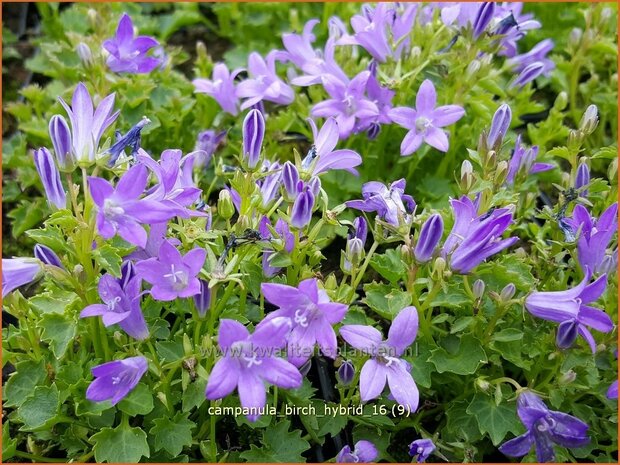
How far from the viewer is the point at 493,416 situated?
1.94 m

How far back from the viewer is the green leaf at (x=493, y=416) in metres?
1.91

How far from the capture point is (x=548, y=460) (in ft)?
6.01

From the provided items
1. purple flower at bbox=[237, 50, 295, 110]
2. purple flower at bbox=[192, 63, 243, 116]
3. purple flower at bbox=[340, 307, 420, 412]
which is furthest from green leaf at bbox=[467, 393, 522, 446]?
purple flower at bbox=[192, 63, 243, 116]

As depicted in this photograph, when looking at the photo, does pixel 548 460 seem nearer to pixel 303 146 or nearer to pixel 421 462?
pixel 421 462

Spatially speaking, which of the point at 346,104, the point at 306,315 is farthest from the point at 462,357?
the point at 346,104

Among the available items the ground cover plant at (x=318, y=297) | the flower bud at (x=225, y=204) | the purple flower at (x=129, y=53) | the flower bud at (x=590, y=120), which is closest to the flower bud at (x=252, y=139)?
the ground cover plant at (x=318, y=297)

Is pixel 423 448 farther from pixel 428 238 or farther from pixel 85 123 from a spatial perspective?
pixel 85 123

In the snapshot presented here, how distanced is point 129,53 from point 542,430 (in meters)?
1.82

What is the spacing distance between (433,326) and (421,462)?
40cm

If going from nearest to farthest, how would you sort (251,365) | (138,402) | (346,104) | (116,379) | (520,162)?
(251,365), (116,379), (138,402), (520,162), (346,104)

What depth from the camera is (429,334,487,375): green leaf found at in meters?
1.93

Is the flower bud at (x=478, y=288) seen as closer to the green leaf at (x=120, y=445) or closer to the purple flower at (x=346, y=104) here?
the purple flower at (x=346, y=104)

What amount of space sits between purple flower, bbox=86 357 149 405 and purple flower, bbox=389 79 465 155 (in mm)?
1129

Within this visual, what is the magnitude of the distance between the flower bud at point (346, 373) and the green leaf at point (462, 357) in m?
0.22
